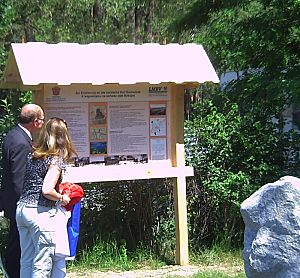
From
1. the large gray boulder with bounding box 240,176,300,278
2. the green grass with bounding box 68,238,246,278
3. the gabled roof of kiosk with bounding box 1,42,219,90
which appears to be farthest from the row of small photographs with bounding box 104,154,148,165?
the large gray boulder with bounding box 240,176,300,278

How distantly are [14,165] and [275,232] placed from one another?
2.84m

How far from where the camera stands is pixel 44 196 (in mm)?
6109

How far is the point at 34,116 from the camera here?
22.5ft

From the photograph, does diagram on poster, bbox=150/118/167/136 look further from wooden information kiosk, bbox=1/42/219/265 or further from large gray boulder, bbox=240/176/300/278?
large gray boulder, bbox=240/176/300/278

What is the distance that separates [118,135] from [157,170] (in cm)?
62

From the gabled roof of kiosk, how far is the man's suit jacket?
2.83 feet

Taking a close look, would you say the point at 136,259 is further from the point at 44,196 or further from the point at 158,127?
the point at 44,196

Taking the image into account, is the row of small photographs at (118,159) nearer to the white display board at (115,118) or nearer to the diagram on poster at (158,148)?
the white display board at (115,118)

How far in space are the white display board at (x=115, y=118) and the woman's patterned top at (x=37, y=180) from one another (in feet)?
6.03

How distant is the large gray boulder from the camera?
4945 mm

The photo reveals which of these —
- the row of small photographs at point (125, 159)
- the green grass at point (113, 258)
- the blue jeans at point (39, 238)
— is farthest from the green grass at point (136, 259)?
the blue jeans at point (39, 238)

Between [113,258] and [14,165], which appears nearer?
[14,165]

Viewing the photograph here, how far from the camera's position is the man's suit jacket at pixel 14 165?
6.88 m

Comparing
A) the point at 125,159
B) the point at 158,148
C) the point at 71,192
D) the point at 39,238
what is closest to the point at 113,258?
→ the point at 125,159
